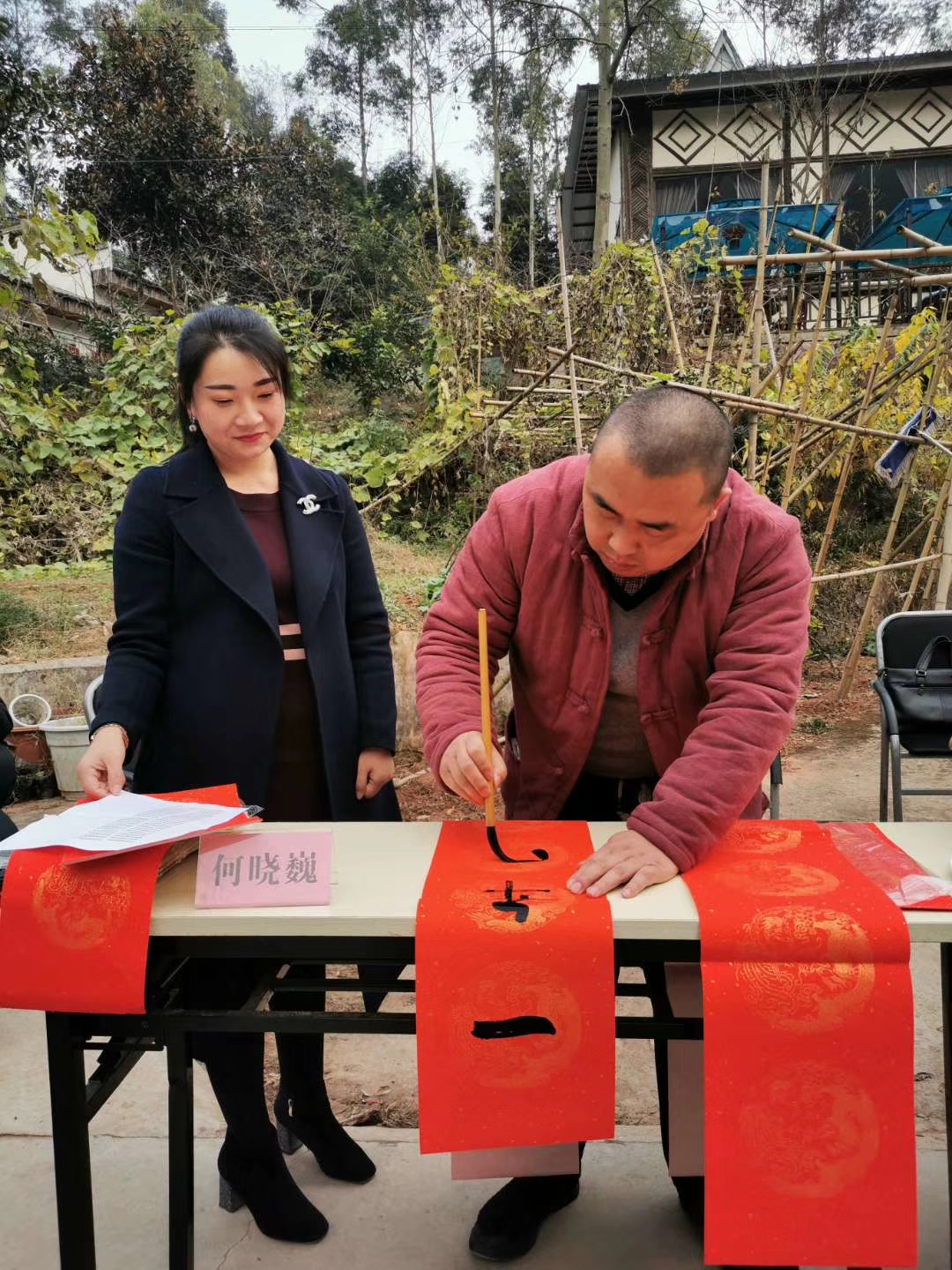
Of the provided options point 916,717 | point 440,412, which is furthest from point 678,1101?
point 440,412

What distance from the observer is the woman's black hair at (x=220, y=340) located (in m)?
1.66

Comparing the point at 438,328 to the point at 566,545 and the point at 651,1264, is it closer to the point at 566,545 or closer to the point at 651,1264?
the point at 566,545

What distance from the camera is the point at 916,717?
3.44m

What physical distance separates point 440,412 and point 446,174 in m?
13.1

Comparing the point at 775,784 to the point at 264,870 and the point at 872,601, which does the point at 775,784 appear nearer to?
the point at 264,870

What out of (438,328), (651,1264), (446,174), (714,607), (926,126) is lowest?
(651,1264)

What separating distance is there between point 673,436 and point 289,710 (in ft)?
2.86

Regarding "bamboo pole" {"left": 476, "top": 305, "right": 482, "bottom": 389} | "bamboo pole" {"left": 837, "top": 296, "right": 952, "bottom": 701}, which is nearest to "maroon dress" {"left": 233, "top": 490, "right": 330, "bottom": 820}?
"bamboo pole" {"left": 837, "top": 296, "right": 952, "bottom": 701}

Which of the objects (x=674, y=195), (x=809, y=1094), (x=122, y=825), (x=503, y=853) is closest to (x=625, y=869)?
(x=503, y=853)

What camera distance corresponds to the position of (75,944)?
4.05 ft

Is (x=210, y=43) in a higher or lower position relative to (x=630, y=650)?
higher

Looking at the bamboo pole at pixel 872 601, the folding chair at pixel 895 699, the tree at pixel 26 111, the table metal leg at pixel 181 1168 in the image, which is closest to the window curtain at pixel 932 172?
the bamboo pole at pixel 872 601

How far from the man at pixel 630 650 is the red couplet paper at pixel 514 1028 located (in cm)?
12

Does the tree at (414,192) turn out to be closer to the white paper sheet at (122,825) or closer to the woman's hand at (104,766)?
the woman's hand at (104,766)
